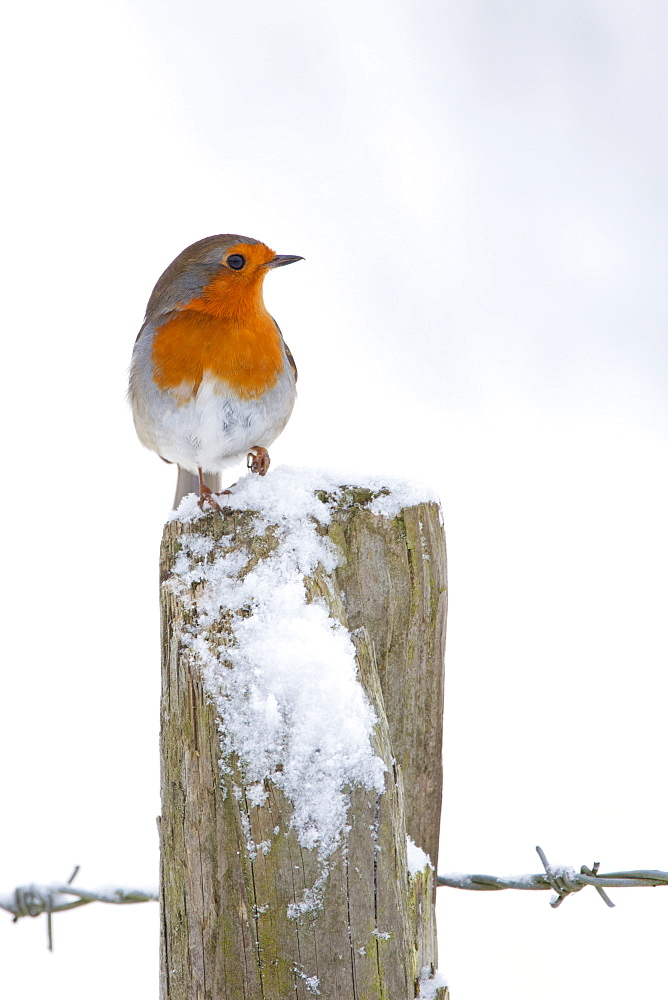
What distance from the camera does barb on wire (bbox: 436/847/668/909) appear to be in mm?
1570

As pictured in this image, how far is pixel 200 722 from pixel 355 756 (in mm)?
246

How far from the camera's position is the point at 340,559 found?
1.61 m

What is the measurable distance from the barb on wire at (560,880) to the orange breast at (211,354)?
1.40 m

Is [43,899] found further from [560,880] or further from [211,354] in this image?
[211,354]

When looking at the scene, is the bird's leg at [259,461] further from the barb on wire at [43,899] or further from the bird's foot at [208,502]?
the barb on wire at [43,899]

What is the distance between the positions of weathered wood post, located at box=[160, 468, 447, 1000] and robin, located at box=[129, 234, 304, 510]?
3.19ft

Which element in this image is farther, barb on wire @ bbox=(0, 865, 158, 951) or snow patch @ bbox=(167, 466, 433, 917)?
barb on wire @ bbox=(0, 865, 158, 951)

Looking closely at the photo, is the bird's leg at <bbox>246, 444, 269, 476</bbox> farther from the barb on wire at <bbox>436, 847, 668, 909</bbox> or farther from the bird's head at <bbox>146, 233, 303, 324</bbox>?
the barb on wire at <bbox>436, 847, 668, 909</bbox>

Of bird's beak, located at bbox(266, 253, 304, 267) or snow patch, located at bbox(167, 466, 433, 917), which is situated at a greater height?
bird's beak, located at bbox(266, 253, 304, 267)

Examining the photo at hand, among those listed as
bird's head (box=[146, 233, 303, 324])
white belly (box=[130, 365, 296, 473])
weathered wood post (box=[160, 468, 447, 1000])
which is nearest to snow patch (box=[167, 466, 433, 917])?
weathered wood post (box=[160, 468, 447, 1000])

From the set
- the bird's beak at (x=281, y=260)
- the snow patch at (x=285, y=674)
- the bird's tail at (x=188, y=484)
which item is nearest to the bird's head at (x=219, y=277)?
the bird's beak at (x=281, y=260)

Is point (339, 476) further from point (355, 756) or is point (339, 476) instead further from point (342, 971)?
point (342, 971)

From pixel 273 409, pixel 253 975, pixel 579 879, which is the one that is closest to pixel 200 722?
pixel 253 975

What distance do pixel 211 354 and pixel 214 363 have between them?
1.2 inches
